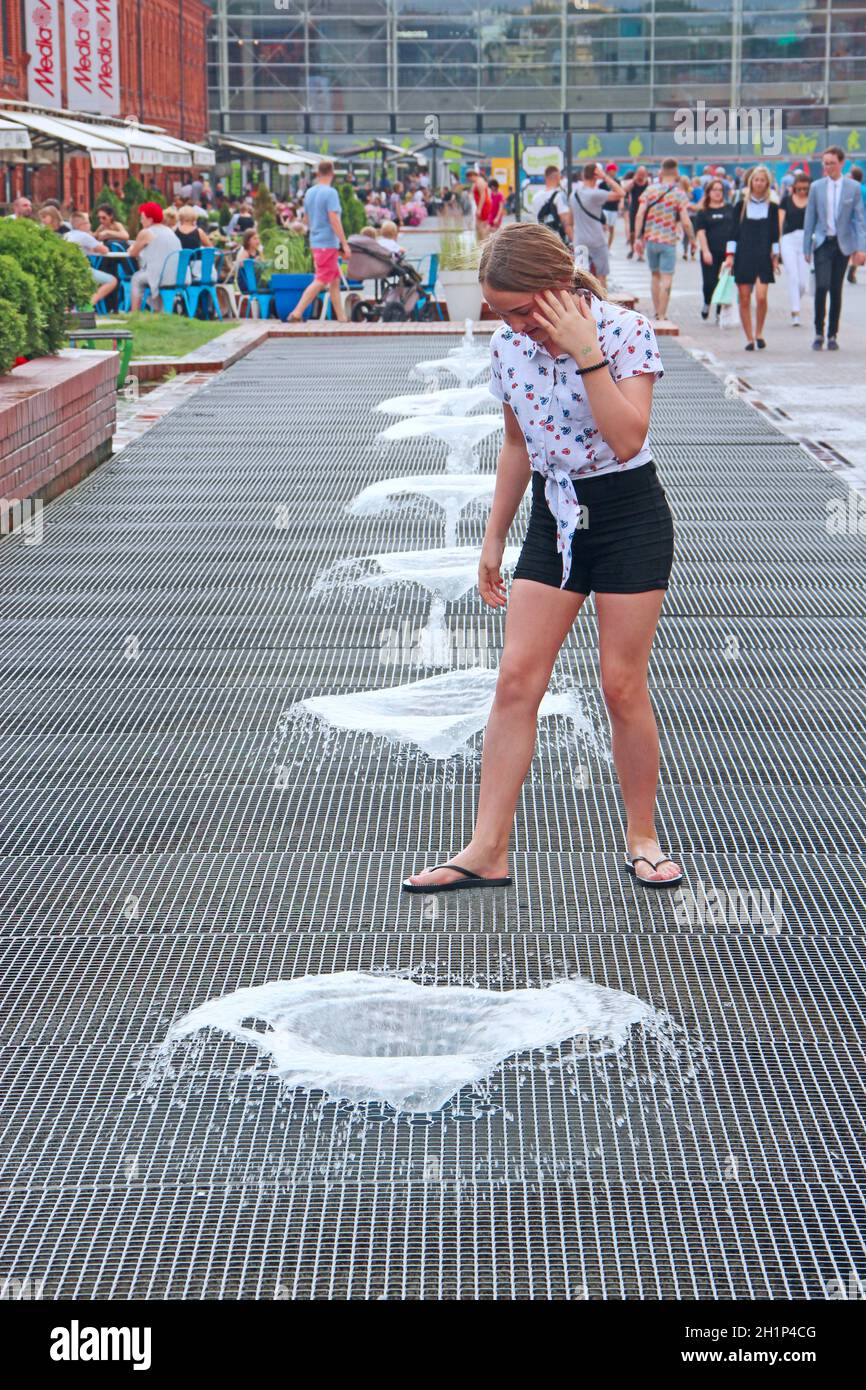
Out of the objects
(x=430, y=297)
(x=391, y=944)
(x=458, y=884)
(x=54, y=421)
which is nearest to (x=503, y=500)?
(x=458, y=884)

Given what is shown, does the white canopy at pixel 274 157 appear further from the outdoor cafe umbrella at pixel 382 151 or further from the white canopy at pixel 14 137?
the white canopy at pixel 14 137

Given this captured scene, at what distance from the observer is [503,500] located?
4383 millimetres

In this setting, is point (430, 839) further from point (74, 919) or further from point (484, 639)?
point (484, 639)

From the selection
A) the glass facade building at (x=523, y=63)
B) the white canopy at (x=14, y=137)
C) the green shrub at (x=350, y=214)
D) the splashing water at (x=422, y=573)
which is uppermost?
the glass facade building at (x=523, y=63)

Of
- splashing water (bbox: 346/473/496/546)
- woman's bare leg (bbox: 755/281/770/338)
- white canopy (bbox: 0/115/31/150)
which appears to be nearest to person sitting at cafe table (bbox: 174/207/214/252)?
white canopy (bbox: 0/115/31/150)

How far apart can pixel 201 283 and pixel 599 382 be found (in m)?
17.6

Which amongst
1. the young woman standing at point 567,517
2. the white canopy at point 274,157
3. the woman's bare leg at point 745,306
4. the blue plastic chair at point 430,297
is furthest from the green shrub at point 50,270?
the white canopy at point 274,157

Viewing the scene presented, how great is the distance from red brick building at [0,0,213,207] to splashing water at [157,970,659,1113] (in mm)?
35853

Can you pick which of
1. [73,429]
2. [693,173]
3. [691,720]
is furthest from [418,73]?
[691,720]

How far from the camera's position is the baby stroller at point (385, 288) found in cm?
1995

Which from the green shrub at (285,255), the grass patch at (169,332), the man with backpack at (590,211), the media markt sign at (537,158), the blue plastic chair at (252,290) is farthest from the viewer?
the media markt sign at (537,158)

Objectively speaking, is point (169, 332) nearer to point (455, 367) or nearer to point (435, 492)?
point (455, 367)

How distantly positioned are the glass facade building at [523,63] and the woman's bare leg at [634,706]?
6790cm

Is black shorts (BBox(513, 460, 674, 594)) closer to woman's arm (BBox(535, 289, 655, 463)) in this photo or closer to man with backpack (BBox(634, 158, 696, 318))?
woman's arm (BBox(535, 289, 655, 463))
